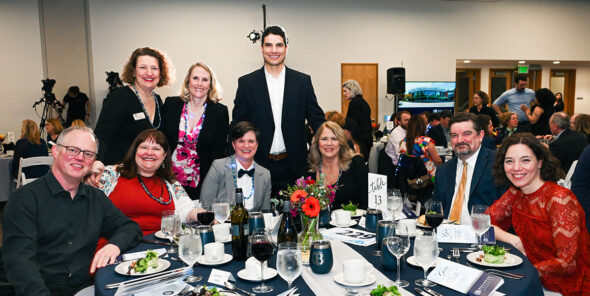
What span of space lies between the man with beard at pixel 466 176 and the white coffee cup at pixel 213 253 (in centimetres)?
156

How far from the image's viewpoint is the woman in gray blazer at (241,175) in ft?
9.43

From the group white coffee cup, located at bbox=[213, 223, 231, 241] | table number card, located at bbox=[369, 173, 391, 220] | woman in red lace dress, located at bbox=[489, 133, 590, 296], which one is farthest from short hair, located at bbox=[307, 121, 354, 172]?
white coffee cup, located at bbox=[213, 223, 231, 241]

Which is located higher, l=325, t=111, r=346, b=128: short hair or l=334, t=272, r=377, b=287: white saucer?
l=325, t=111, r=346, b=128: short hair

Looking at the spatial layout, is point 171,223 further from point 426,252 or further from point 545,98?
point 545,98

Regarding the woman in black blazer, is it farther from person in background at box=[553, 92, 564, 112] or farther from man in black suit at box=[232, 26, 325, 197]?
person in background at box=[553, 92, 564, 112]

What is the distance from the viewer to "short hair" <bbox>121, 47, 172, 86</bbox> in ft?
10.2

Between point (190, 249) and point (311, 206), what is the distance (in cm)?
51

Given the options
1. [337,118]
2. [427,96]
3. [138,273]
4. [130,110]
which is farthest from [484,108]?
[138,273]

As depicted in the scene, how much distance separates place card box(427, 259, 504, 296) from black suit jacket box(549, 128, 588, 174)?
12.6 ft

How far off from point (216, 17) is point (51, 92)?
3.42 metres

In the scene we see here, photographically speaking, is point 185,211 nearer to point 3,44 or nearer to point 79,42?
point 79,42

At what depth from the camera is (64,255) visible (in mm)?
1884

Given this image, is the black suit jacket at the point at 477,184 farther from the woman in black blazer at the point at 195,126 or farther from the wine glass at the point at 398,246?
the woman in black blazer at the point at 195,126

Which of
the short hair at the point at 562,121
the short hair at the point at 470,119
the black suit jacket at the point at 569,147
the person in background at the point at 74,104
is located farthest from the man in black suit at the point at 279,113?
the person in background at the point at 74,104
